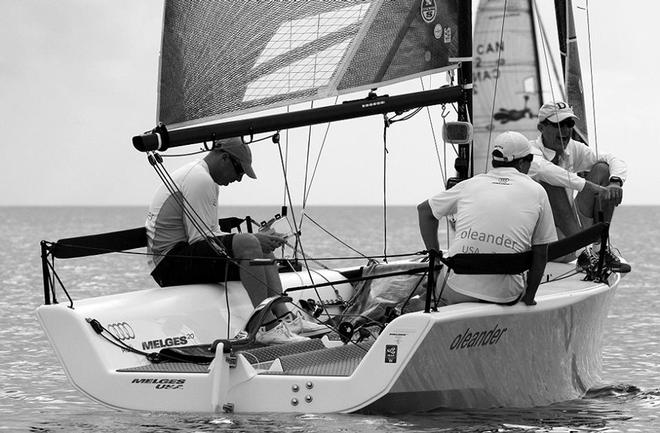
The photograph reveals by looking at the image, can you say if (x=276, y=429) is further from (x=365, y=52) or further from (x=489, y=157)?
(x=489, y=157)

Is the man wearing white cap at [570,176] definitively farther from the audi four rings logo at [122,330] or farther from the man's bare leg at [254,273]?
the audi four rings logo at [122,330]

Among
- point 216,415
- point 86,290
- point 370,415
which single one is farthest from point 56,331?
point 86,290

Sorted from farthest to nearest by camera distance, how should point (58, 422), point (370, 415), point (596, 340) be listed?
point (596, 340) < point (58, 422) < point (370, 415)

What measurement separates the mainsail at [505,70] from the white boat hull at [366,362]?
243cm

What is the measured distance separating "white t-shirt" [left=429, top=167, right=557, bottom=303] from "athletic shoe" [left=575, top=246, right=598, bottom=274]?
1.42 meters

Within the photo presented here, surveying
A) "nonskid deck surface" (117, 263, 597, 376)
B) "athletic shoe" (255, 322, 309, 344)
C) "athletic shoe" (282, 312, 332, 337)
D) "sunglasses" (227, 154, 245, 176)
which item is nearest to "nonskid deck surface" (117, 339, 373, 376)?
"nonskid deck surface" (117, 263, 597, 376)

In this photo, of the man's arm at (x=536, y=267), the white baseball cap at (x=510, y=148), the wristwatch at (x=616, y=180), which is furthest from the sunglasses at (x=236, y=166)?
the wristwatch at (x=616, y=180)

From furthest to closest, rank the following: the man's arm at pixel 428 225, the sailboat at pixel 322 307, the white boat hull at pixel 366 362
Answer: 1. the man's arm at pixel 428 225
2. the sailboat at pixel 322 307
3. the white boat hull at pixel 366 362

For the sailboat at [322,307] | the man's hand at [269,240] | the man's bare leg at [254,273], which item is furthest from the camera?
the man's hand at [269,240]

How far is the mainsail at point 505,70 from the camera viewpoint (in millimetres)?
11195

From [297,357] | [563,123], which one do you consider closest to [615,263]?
[563,123]

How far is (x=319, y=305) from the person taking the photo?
9930 millimetres

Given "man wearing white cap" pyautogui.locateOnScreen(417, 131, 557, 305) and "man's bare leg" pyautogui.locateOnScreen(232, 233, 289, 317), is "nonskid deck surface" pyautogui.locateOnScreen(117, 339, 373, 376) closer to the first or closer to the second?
"man's bare leg" pyautogui.locateOnScreen(232, 233, 289, 317)

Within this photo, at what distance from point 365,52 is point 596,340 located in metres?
2.39
